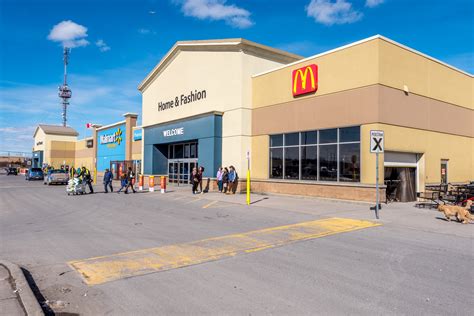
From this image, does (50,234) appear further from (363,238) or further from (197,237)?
(363,238)

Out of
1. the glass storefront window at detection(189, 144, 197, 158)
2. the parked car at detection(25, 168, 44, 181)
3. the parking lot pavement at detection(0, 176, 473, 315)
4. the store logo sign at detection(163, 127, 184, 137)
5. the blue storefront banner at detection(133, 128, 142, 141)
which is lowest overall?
the parking lot pavement at detection(0, 176, 473, 315)

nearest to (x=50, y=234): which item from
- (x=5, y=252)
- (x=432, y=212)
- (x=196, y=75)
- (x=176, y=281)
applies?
(x=5, y=252)

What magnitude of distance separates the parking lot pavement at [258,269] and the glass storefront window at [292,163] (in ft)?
27.3

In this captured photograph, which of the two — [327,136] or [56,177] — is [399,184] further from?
[56,177]

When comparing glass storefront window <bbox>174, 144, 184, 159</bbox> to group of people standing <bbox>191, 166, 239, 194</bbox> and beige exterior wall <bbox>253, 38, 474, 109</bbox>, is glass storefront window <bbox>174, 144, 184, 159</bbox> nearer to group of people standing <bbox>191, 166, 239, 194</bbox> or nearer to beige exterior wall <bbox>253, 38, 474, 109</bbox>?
group of people standing <bbox>191, 166, 239, 194</bbox>

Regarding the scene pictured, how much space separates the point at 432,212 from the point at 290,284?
1077 centimetres

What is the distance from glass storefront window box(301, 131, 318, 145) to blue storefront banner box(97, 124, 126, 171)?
93.4 feet

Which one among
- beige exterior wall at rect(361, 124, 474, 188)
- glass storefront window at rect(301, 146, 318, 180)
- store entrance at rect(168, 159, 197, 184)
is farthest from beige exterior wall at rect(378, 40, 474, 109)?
store entrance at rect(168, 159, 197, 184)

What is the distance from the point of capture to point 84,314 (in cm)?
443

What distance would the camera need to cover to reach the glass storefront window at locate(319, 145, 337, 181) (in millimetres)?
18281

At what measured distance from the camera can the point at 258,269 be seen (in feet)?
20.6

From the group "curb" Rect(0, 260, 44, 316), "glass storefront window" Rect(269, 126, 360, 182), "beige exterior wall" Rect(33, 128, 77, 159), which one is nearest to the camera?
"curb" Rect(0, 260, 44, 316)

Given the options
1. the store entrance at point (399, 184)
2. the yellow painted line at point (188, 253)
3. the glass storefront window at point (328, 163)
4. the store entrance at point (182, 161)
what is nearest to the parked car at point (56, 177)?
the store entrance at point (182, 161)

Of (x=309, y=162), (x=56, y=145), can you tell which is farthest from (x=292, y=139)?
(x=56, y=145)
